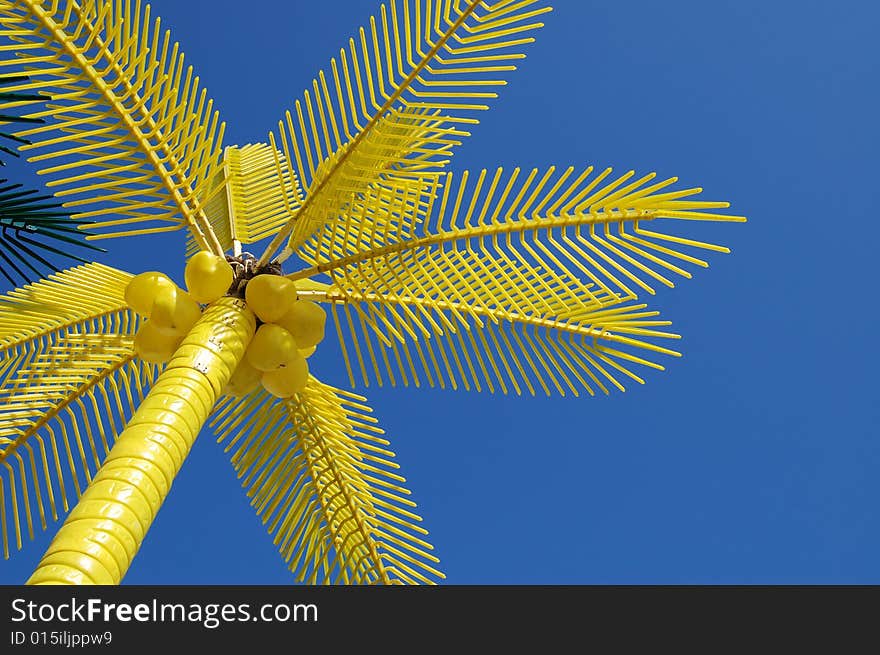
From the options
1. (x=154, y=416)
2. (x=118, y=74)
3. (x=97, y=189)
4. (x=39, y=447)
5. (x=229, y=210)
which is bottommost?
(x=154, y=416)

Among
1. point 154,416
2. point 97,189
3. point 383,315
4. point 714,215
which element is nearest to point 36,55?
point 97,189

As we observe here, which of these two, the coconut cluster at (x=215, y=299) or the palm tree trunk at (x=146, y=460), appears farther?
the coconut cluster at (x=215, y=299)

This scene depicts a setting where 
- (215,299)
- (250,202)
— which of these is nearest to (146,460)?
(215,299)

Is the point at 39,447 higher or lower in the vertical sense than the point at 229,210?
lower

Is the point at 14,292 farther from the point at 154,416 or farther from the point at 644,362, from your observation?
the point at 644,362

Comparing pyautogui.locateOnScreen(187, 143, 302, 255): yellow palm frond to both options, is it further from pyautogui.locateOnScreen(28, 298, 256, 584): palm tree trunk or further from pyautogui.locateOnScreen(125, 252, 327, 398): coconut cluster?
pyautogui.locateOnScreen(28, 298, 256, 584): palm tree trunk

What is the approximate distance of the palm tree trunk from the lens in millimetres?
3232

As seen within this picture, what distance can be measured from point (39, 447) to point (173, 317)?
1.83 meters

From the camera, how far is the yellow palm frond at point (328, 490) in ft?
19.1

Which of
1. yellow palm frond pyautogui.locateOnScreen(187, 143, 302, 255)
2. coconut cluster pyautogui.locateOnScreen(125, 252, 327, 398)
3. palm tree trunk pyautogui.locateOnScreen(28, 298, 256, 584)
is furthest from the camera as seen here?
yellow palm frond pyautogui.locateOnScreen(187, 143, 302, 255)

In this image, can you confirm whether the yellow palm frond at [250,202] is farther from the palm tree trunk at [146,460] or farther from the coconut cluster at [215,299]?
the palm tree trunk at [146,460]

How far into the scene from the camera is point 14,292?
5871 mm

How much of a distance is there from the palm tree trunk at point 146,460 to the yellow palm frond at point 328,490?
127 cm

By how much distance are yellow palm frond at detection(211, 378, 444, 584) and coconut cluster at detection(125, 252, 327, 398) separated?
973mm
